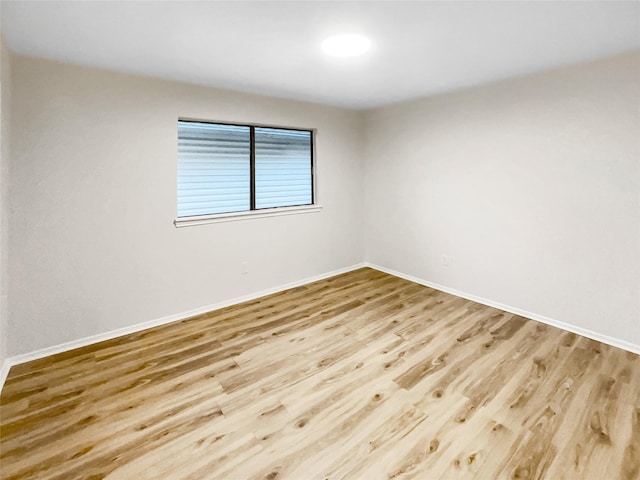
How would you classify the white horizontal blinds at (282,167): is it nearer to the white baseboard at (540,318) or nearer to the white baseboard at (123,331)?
the white baseboard at (123,331)

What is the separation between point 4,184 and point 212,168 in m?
1.66

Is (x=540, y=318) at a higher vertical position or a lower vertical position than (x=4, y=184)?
lower

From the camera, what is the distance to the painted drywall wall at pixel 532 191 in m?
2.59

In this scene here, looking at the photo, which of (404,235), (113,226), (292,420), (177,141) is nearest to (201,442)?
(292,420)

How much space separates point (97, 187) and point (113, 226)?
0.35 meters

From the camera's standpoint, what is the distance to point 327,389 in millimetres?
2152

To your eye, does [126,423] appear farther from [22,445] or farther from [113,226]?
[113,226]

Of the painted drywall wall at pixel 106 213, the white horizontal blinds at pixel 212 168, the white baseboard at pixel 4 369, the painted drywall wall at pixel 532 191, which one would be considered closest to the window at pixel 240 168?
the white horizontal blinds at pixel 212 168

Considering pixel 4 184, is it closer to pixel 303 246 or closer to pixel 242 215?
pixel 242 215

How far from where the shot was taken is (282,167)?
159 inches

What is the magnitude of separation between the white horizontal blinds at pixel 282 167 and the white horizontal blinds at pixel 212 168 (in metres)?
0.16

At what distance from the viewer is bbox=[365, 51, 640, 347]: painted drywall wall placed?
259 centimetres

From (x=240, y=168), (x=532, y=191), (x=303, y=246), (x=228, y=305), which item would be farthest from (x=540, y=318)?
(x=240, y=168)

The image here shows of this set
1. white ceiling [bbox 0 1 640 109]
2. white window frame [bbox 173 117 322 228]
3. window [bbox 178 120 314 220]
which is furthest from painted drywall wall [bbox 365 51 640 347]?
window [bbox 178 120 314 220]
